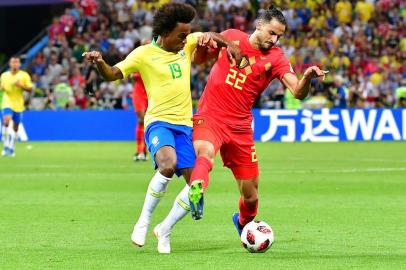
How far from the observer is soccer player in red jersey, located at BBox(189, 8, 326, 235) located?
400 inches

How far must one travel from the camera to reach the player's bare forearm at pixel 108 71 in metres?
9.53

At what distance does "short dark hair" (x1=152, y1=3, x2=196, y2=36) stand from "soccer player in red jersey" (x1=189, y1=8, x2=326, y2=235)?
0.56m

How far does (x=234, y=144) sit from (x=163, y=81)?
0.90m

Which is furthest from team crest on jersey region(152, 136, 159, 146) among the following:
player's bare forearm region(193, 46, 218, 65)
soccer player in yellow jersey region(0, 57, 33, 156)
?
soccer player in yellow jersey region(0, 57, 33, 156)

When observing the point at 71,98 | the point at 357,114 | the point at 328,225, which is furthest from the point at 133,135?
the point at 328,225

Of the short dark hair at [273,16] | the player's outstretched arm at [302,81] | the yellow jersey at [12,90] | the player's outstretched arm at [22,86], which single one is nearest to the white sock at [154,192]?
the player's outstretched arm at [302,81]

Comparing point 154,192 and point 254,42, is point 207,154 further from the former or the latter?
point 254,42

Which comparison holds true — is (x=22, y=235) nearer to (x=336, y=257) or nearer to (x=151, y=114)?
(x=151, y=114)

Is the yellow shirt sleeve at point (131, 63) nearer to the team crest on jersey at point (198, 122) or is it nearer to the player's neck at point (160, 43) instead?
the player's neck at point (160, 43)

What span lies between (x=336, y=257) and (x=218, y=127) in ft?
5.58

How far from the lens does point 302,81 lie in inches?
380

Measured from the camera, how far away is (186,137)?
10070 millimetres

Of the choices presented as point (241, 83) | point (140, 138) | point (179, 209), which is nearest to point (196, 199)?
point (179, 209)

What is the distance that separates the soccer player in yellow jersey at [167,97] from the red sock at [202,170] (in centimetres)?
27
